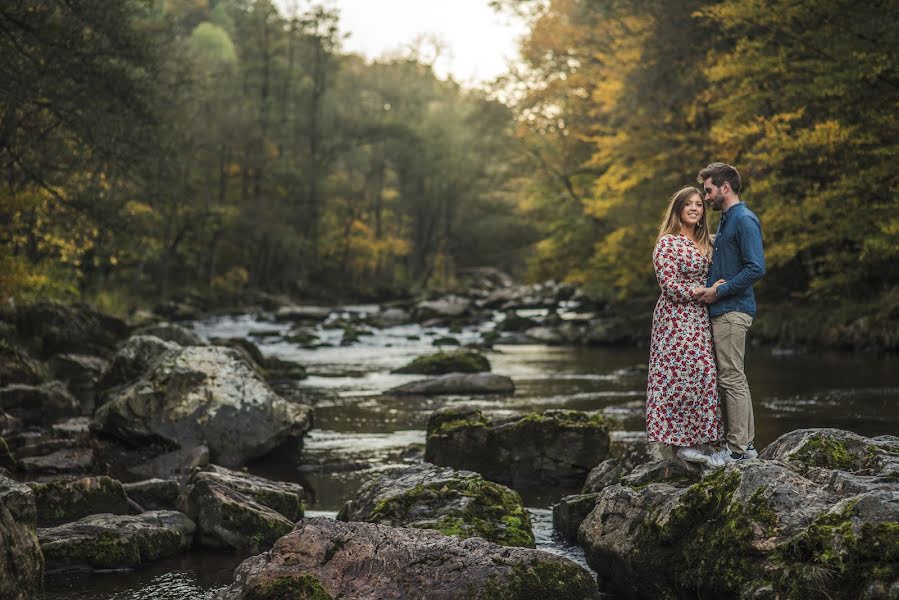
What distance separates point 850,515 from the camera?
393 cm

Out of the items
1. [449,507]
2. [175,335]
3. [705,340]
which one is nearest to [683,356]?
[705,340]

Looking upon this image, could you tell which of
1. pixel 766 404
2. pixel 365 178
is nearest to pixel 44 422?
pixel 766 404

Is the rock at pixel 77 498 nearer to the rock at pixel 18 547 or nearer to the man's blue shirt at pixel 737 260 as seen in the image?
the rock at pixel 18 547

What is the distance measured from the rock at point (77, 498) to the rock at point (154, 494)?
30cm

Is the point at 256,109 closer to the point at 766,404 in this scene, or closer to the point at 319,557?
the point at 766,404

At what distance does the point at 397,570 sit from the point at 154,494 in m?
3.42

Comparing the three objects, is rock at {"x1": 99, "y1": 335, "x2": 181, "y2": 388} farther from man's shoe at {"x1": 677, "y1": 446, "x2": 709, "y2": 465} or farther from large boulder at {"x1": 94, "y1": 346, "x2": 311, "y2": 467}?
man's shoe at {"x1": 677, "y1": 446, "x2": 709, "y2": 465}

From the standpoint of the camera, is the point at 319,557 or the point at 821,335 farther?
the point at 821,335

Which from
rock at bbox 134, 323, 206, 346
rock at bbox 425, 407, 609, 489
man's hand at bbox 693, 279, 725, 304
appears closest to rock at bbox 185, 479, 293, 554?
rock at bbox 425, 407, 609, 489

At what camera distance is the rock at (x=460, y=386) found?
14.8 m

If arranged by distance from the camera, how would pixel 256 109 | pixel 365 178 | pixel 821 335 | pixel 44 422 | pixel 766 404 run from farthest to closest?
pixel 365 178
pixel 256 109
pixel 821 335
pixel 766 404
pixel 44 422

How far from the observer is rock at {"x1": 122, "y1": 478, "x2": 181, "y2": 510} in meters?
7.41

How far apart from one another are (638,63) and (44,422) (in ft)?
60.1

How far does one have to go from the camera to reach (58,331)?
18734mm
